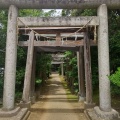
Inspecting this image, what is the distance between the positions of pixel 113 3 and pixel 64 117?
6097 mm

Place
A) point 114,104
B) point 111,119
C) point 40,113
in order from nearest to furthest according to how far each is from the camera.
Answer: point 111,119 → point 40,113 → point 114,104

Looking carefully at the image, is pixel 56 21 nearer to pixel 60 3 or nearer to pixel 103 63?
pixel 60 3

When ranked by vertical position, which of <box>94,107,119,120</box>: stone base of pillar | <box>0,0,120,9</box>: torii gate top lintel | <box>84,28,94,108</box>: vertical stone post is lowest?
<box>94,107,119,120</box>: stone base of pillar

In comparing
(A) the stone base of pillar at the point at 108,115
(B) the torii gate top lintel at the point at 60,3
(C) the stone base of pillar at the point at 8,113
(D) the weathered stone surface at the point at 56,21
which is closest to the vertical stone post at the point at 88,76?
(D) the weathered stone surface at the point at 56,21

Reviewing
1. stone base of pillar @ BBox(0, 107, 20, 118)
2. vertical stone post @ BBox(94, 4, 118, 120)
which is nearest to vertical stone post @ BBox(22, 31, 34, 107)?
stone base of pillar @ BBox(0, 107, 20, 118)

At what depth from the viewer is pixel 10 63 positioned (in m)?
10.3

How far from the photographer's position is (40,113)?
39.3ft

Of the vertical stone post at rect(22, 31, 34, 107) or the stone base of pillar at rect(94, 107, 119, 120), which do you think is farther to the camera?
the vertical stone post at rect(22, 31, 34, 107)

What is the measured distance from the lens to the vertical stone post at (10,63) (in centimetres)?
1016

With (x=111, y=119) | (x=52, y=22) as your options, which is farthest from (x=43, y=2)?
(x=111, y=119)

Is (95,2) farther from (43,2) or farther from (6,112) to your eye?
(6,112)

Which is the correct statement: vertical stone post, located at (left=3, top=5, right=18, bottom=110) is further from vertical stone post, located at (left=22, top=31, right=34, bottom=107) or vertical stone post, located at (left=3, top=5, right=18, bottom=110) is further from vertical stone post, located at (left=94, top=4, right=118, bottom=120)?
vertical stone post, located at (left=94, top=4, right=118, bottom=120)

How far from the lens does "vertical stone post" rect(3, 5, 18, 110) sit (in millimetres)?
10164

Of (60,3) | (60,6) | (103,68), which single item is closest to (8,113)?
(103,68)
